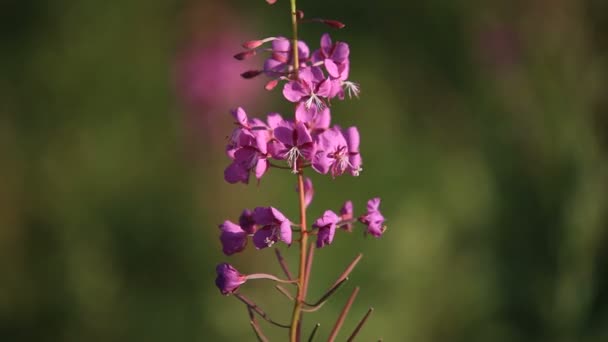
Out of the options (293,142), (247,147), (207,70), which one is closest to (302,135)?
(293,142)

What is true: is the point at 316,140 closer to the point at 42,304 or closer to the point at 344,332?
the point at 344,332

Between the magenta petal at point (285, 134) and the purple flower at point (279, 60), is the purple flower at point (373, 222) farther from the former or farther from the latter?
the purple flower at point (279, 60)

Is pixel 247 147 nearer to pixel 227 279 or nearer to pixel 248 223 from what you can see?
pixel 248 223

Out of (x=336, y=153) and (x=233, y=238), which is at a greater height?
(x=336, y=153)

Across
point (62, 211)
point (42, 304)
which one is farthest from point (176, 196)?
point (42, 304)

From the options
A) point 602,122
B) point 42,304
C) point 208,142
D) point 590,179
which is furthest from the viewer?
point 208,142

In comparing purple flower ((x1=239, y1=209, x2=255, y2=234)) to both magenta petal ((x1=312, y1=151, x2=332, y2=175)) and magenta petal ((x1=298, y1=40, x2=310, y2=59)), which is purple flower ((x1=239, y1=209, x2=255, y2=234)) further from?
magenta petal ((x1=298, y1=40, x2=310, y2=59))
